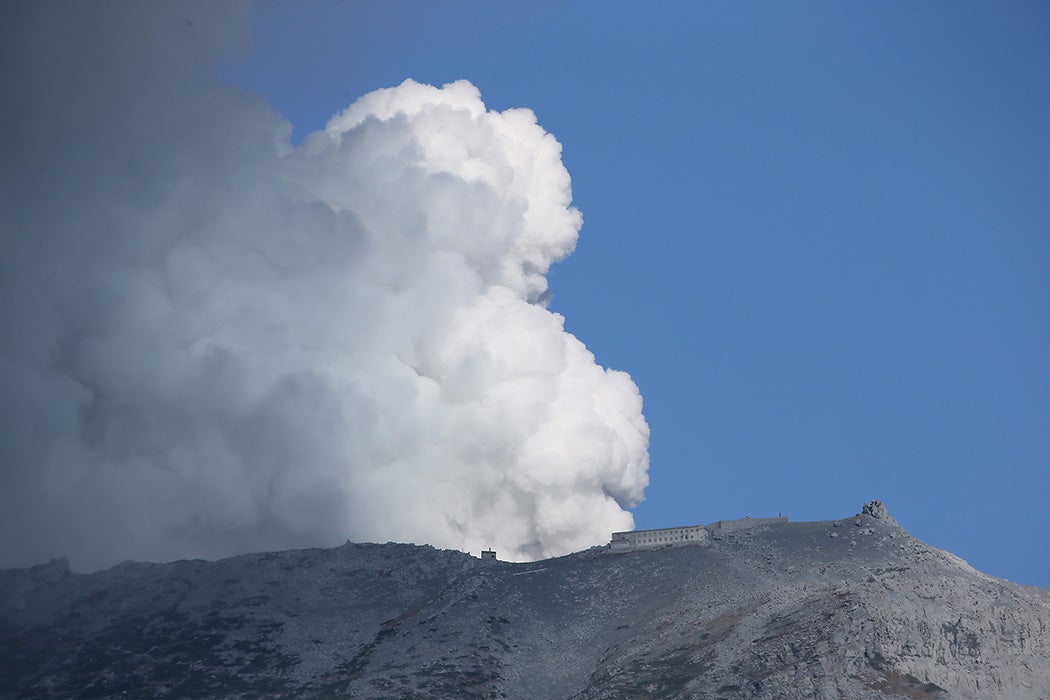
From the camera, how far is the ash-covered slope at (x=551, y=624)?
127 metres

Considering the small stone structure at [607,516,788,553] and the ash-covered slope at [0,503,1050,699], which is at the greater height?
the small stone structure at [607,516,788,553]

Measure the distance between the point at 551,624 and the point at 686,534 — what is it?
21.1 m

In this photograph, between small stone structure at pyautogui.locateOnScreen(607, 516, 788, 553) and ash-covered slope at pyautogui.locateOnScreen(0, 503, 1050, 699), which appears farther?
small stone structure at pyautogui.locateOnScreen(607, 516, 788, 553)

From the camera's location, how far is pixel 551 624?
15600cm

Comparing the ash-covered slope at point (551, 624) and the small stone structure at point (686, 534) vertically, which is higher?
the small stone structure at point (686, 534)

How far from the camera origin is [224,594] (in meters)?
172

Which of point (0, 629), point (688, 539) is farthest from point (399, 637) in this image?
point (0, 629)

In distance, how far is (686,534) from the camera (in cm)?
16812

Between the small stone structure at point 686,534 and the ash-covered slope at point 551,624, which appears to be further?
the small stone structure at point 686,534

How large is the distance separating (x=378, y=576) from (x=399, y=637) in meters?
19.9

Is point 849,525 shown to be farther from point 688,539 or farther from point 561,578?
point 561,578

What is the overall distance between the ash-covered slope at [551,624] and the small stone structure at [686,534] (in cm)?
171

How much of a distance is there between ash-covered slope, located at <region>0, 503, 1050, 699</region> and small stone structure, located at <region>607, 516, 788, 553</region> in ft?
5.61

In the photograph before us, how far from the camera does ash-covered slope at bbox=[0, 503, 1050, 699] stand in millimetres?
126812
